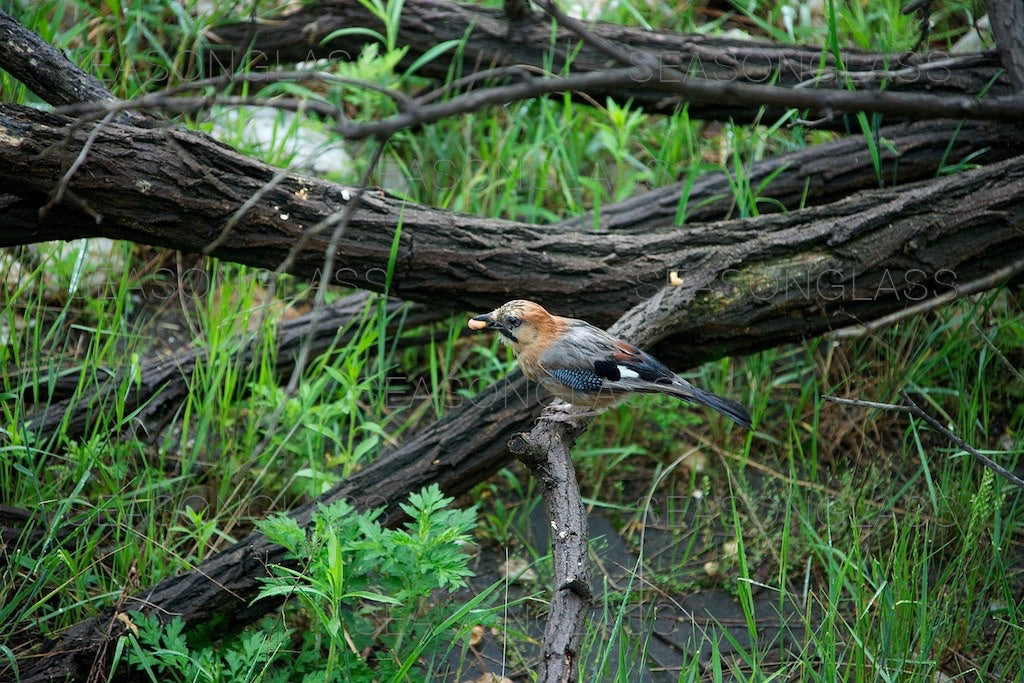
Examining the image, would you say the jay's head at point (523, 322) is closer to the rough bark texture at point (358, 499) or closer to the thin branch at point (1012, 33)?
the rough bark texture at point (358, 499)

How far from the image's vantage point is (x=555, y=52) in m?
5.52

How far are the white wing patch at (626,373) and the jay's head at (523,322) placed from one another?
14.2 inches

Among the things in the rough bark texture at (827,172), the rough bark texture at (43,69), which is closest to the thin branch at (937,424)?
the rough bark texture at (827,172)

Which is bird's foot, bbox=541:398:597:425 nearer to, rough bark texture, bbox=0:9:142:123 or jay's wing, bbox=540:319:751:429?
jay's wing, bbox=540:319:751:429

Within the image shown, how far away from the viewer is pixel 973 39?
19.1 ft

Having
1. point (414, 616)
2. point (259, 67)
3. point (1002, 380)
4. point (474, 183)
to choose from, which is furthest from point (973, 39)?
point (414, 616)

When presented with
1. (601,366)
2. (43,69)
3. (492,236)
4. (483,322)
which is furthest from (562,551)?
(43,69)

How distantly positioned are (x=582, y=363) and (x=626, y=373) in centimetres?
19

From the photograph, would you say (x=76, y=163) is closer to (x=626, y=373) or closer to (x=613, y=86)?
(x=613, y=86)

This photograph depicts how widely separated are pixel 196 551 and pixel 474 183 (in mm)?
2569

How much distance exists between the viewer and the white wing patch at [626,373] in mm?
3885

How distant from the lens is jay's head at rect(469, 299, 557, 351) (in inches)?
159

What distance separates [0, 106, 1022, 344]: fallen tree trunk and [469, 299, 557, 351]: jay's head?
0.58 feet

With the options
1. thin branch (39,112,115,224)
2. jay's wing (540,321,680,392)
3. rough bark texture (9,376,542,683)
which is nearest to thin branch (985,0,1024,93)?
jay's wing (540,321,680,392)
